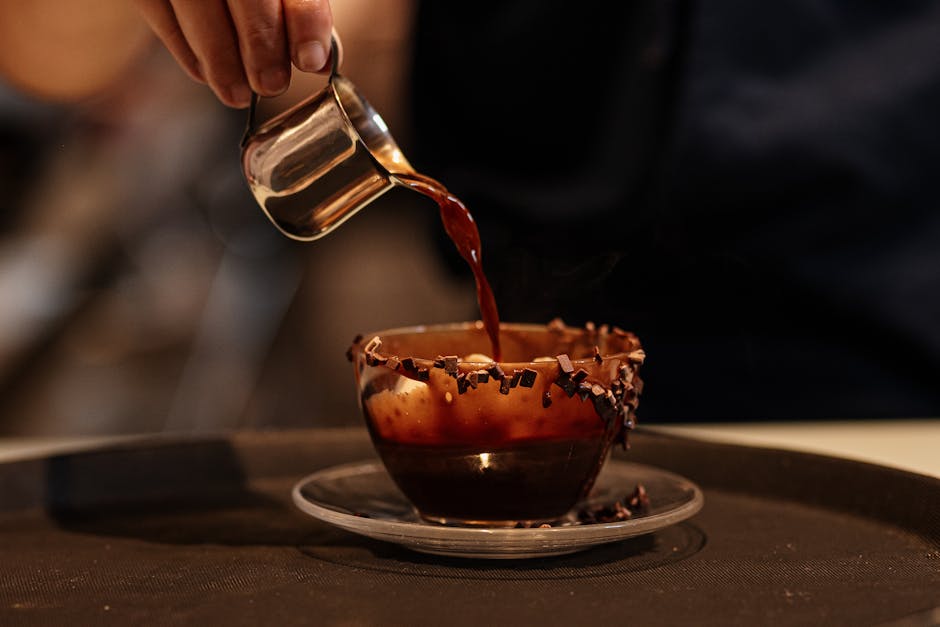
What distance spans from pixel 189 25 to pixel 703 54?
80cm

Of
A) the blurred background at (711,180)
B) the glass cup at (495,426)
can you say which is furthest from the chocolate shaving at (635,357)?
the blurred background at (711,180)

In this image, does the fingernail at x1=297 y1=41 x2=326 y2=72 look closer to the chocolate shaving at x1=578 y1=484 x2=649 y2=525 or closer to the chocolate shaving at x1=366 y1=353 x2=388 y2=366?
the chocolate shaving at x1=366 y1=353 x2=388 y2=366

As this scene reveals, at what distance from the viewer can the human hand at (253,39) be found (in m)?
0.90

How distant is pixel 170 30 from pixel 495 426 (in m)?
0.46

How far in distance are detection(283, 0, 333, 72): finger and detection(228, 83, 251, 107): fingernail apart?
7 centimetres

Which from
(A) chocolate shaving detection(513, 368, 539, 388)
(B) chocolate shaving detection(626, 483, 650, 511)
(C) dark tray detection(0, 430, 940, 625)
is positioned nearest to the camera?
(C) dark tray detection(0, 430, 940, 625)

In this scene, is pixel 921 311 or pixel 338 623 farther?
pixel 921 311

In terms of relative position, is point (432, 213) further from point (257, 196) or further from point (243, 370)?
point (243, 370)

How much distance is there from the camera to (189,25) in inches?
37.4

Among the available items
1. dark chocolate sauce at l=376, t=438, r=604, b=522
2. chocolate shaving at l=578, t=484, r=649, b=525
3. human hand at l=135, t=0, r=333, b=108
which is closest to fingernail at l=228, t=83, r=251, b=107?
human hand at l=135, t=0, r=333, b=108

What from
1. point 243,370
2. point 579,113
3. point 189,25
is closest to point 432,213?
point 579,113

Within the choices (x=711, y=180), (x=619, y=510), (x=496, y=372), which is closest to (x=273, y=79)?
(x=496, y=372)

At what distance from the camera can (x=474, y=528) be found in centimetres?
85

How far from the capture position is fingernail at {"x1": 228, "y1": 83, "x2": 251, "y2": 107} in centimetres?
98
